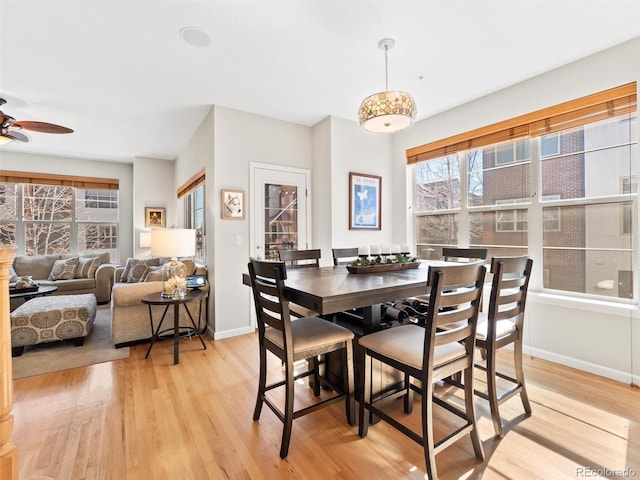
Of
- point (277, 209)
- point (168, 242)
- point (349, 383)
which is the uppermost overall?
point (277, 209)

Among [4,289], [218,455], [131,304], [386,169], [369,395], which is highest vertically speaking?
[386,169]

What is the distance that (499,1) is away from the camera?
6.49 ft

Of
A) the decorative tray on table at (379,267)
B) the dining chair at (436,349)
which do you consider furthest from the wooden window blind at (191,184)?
the dining chair at (436,349)

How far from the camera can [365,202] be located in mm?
4062

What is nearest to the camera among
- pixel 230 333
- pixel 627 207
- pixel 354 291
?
pixel 354 291

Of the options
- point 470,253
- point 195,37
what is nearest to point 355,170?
point 470,253

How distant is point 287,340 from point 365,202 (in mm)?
2788

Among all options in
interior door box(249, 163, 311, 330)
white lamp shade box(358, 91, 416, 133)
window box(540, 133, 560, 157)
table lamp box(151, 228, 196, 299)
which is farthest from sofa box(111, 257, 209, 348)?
window box(540, 133, 560, 157)

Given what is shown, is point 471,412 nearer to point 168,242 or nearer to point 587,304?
point 587,304

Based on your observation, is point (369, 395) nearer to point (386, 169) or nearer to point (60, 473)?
point (60, 473)

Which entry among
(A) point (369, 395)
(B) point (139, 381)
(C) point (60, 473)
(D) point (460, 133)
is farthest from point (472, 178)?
(C) point (60, 473)

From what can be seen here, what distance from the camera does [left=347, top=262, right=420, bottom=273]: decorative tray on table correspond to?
82.6 inches

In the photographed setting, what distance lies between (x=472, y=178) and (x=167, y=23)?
3280mm

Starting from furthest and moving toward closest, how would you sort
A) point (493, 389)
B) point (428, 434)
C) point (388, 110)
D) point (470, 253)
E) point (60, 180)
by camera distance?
1. point (60, 180)
2. point (470, 253)
3. point (388, 110)
4. point (493, 389)
5. point (428, 434)
